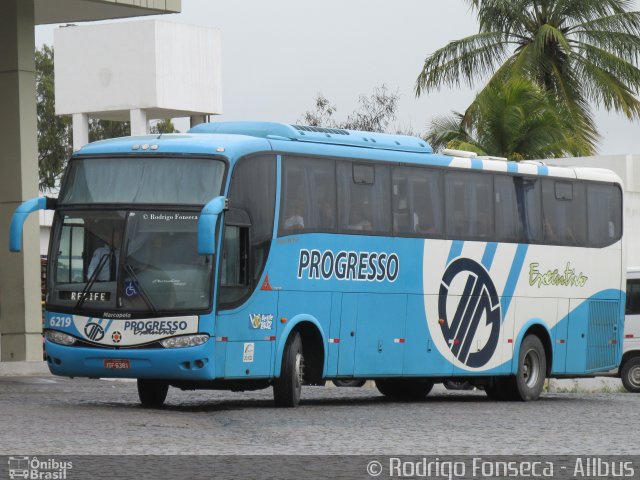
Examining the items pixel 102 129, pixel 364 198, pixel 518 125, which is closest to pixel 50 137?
pixel 102 129

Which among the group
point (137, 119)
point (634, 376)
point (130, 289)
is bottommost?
point (634, 376)

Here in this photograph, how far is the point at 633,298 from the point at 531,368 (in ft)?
34.5

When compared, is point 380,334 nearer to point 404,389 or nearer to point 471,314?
point 471,314

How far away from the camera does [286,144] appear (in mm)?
20250

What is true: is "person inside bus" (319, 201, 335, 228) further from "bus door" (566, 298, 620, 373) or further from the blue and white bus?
"bus door" (566, 298, 620, 373)

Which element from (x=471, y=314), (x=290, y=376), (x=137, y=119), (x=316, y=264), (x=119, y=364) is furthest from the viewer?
(x=137, y=119)

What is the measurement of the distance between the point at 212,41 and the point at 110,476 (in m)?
45.0

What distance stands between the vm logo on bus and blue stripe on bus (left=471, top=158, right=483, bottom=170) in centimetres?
133

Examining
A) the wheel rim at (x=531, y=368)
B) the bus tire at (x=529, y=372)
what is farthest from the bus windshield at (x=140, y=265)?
the wheel rim at (x=531, y=368)

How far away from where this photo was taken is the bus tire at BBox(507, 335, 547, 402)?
24.4 metres

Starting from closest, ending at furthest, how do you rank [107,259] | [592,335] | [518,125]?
1. [107,259]
2. [592,335]
3. [518,125]

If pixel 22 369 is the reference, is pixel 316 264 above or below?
above

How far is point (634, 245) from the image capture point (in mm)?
43156

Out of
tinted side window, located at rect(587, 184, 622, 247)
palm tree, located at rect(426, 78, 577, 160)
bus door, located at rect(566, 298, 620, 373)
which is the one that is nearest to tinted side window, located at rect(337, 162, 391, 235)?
bus door, located at rect(566, 298, 620, 373)
